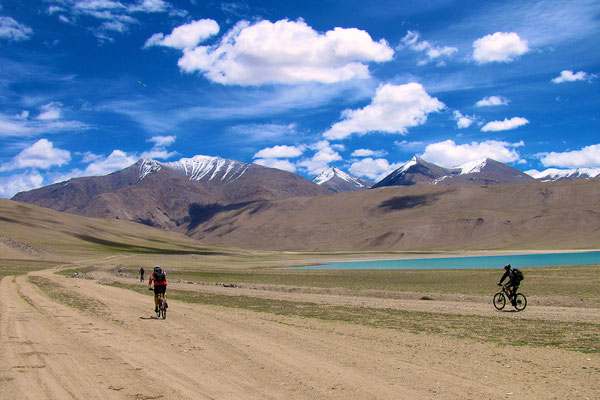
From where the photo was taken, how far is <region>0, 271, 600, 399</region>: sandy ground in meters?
9.88

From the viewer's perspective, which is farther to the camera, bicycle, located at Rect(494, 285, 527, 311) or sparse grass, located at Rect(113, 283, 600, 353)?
bicycle, located at Rect(494, 285, 527, 311)

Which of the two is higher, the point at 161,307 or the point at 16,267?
the point at 161,307

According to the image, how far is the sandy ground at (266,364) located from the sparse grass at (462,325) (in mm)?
1258

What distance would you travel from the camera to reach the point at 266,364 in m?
12.3

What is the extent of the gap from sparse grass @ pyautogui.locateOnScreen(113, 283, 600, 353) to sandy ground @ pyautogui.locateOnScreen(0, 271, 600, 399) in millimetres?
1258

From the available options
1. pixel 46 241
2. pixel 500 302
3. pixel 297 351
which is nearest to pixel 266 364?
pixel 297 351

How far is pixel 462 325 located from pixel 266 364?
10.0 m

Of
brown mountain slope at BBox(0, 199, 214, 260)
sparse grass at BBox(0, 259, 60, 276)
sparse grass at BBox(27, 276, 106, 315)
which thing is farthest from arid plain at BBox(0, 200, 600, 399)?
brown mountain slope at BBox(0, 199, 214, 260)

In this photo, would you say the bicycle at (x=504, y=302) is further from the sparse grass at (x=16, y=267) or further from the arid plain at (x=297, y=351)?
the sparse grass at (x=16, y=267)

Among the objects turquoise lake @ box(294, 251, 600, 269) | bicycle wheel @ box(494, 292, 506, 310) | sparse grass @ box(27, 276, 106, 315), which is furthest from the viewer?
turquoise lake @ box(294, 251, 600, 269)

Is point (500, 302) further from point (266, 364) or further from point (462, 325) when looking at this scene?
point (266, 364)

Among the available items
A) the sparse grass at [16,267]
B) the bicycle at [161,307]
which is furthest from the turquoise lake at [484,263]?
the bicycle at [161,307]

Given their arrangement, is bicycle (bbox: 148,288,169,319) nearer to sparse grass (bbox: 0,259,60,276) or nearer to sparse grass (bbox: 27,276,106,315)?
sparse grass (bbox: 27,276,106,315)

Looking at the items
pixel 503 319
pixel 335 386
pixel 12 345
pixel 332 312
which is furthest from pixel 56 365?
pixel 503 319
